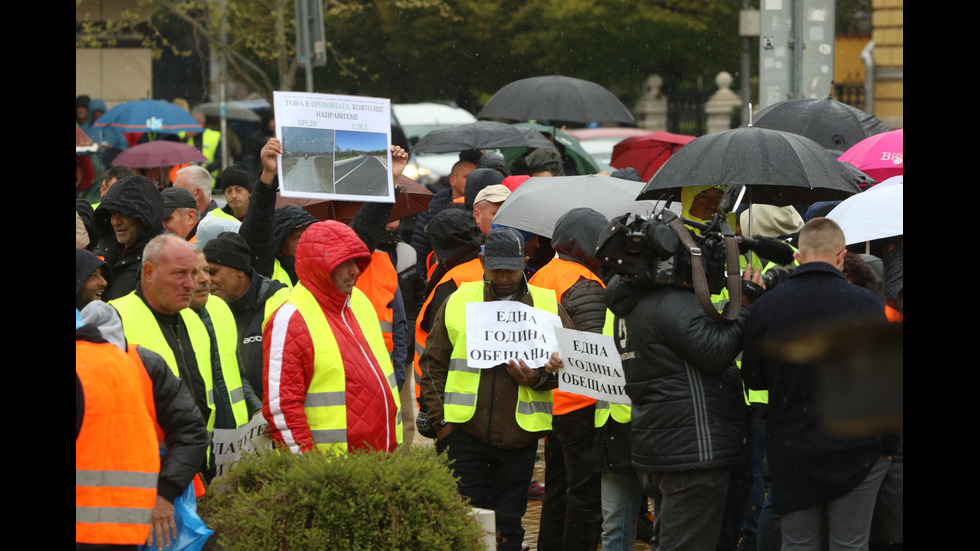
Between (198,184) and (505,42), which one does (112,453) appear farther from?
(505,42)

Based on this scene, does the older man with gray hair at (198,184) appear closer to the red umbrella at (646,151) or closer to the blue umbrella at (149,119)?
the red umbrella at (646,151)

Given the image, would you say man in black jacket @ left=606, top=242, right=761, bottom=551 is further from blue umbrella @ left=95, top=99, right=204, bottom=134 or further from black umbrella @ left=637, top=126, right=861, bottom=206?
blue umbrella @ left=95, top=99, right=204, bottom=134

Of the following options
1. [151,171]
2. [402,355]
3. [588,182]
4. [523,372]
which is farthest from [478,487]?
[151,171]

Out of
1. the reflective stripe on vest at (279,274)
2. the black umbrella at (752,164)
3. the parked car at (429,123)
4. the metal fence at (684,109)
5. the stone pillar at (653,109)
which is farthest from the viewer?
the stone pillar at (653,109)

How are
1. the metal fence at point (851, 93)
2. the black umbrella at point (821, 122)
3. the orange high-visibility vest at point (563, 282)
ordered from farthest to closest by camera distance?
the metal fence at point (851, 93)
the black umbrella at point (821, 122)
the orange high-visibility vest at point (563, 282)

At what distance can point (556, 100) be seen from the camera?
41.3 ft

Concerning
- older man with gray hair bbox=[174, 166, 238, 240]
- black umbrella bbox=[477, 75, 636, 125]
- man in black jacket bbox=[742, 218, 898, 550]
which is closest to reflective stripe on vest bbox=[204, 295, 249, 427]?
man in black jacket bbox=[742, 218, 898, 550]

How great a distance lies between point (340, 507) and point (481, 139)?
274 inches

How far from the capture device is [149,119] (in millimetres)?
16078

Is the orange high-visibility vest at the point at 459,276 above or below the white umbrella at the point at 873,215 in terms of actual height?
below

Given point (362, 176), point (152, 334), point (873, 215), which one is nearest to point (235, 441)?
point (152, 334)

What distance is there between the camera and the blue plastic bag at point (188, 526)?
477 centimetres

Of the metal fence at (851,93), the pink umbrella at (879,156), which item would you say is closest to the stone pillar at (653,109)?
the metal fence at (851,93)

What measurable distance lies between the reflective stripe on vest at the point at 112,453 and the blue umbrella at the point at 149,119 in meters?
12.1
